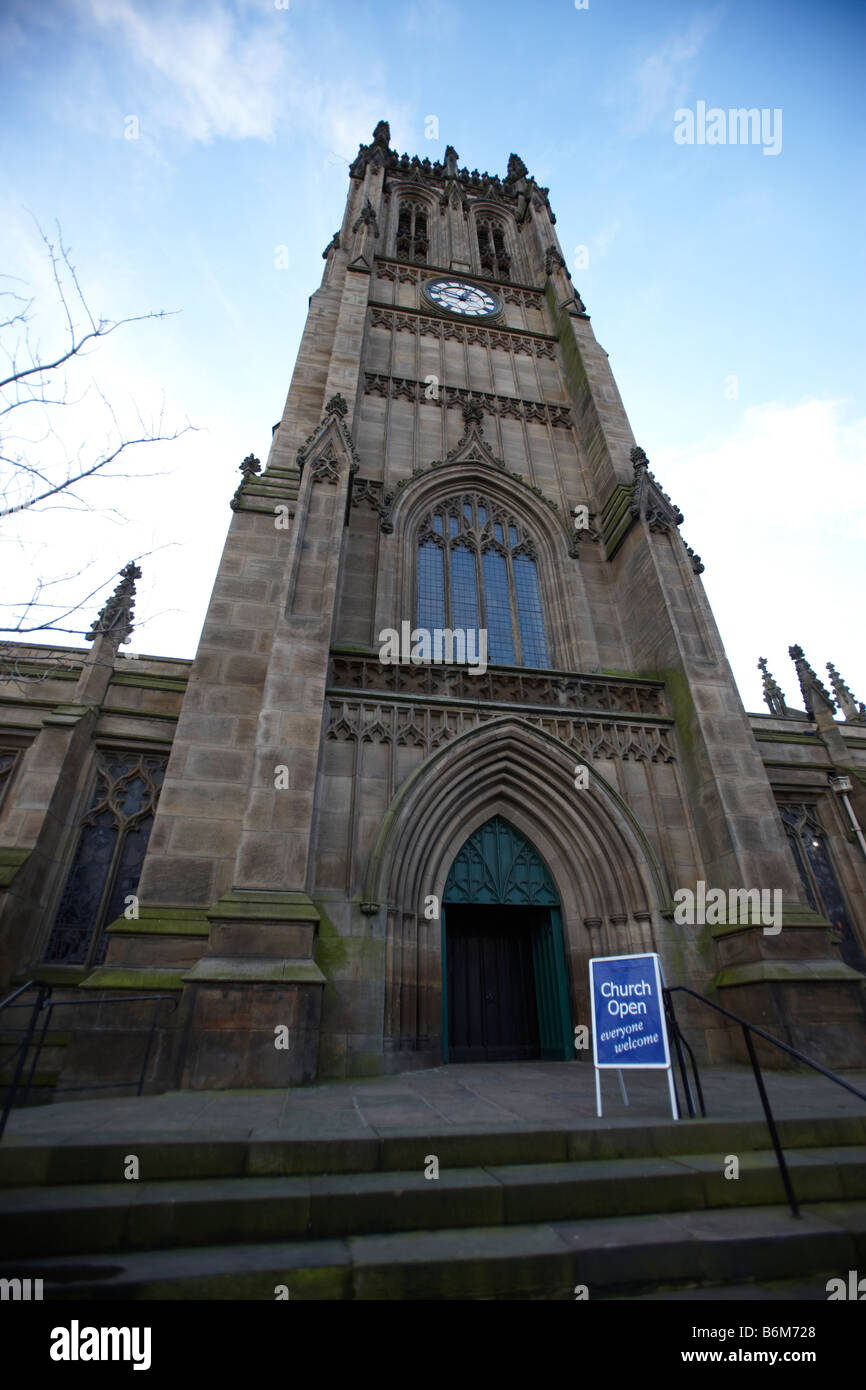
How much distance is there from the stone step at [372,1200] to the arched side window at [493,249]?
2677cm

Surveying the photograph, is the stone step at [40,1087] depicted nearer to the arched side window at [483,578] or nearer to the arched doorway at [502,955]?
the arched doorway at [502,955]

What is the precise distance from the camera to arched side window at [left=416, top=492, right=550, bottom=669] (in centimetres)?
1260

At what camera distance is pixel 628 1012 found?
5254 mm

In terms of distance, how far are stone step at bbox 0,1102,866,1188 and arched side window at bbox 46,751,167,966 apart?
6363 millimetres

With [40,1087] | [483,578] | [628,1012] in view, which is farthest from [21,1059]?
[483,578]

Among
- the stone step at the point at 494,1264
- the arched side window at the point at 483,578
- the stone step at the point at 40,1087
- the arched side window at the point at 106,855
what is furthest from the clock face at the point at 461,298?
the stone step at the point at 494,1264

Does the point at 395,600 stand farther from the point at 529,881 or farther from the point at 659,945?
the point at 659,945

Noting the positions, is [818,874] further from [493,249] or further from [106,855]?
[493,249]

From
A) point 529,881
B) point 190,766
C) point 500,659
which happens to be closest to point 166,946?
point 190,766

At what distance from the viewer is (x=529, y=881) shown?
9.62 metres

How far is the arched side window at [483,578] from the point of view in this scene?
12602 mm

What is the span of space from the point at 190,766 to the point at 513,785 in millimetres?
4773

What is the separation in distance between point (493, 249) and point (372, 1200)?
96.8ft

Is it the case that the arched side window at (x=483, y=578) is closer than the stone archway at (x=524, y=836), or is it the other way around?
the stone archway at (x=524, y=836)
